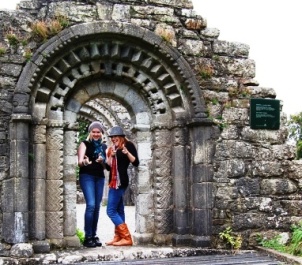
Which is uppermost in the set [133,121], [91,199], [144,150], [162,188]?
[133,121]

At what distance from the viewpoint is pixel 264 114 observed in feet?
26.0

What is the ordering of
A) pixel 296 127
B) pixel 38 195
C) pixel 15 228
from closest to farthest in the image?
pixel 15 228, pixel 38 195, pixel 296 127

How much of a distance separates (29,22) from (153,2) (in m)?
1.84

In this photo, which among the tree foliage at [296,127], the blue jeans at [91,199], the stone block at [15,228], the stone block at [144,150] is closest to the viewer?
the stone block at [15,228]

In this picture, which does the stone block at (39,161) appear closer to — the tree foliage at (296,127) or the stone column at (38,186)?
the stone column at (38,186)

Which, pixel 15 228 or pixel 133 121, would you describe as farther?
pixel 133 121

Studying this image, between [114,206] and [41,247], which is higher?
[114,206]

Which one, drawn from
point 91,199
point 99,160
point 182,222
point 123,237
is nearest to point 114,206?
point 91,199

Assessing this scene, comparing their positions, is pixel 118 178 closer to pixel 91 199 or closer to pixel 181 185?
pixel 91 199

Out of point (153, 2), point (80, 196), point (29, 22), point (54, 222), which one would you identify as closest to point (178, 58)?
point (153, 2)

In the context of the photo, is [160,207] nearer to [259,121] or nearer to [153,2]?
[259,121]

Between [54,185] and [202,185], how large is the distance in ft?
6.91

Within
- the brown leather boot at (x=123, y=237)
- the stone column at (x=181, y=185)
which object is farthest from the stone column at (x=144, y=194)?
the stone column at (x=181, y=185)

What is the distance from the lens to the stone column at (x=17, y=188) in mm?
6664
